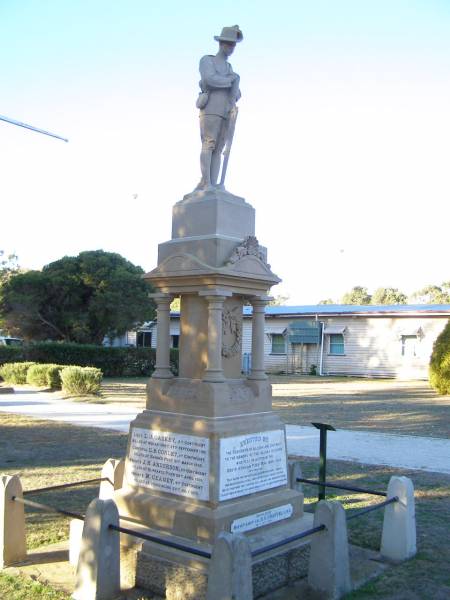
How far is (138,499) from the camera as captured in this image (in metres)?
5.62

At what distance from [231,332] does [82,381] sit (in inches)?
661

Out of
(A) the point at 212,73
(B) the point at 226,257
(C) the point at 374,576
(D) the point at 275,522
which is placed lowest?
(C) the point at 374,576

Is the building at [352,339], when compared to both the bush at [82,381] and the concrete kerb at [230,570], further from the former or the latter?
the concrete kerb at [230,570]

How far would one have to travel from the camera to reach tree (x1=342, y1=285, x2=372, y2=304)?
308 feet

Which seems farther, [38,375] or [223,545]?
[38,375]

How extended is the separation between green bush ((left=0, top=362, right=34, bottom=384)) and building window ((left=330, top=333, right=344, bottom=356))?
18788 mm

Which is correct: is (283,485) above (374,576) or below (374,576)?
above

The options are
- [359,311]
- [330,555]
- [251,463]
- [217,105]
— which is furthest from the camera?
[359,311]

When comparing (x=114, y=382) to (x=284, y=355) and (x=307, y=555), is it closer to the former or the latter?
(x=284, y=355)

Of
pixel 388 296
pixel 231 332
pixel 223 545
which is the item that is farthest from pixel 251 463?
pixel 388 296

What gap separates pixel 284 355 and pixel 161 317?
3385cm

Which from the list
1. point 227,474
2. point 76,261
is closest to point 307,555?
point 227,474

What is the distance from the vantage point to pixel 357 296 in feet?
310

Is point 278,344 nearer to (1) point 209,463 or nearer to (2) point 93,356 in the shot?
(2) point 93,356
